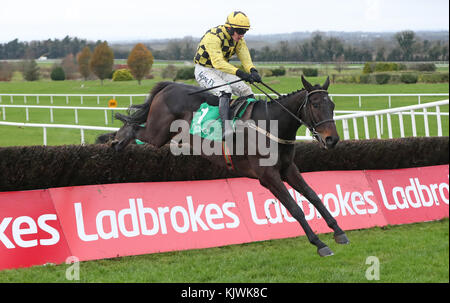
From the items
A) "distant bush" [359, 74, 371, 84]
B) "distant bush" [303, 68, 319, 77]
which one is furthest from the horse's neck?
"distant bush" [359, 74, 371, 84]

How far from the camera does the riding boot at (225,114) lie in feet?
16.4

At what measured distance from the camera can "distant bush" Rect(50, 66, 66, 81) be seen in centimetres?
935

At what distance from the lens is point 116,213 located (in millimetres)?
5094

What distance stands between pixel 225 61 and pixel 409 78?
13.8 metres

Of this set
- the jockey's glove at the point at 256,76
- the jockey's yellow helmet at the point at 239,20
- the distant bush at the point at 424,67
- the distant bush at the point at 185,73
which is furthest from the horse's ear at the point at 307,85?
the distant bush at the point at 424,67

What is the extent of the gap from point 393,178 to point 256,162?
2.41m

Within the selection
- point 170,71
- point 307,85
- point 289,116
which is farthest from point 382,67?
point 307,85

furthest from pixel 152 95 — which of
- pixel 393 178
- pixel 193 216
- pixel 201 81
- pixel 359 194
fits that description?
pixel 393 178

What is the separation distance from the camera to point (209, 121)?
204 inches

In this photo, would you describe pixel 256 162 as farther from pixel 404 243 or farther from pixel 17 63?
pixel 17 63

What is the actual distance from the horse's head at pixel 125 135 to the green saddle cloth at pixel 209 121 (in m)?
0.71

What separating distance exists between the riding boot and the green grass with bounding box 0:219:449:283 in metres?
1.05

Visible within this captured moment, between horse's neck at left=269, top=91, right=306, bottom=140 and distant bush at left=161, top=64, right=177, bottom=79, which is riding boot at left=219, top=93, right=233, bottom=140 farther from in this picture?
distant bush at left=161, top=64, right=177, bottom=79

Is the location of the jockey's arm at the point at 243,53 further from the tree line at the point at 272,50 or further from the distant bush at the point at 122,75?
the distant bush at the point at 122,75
